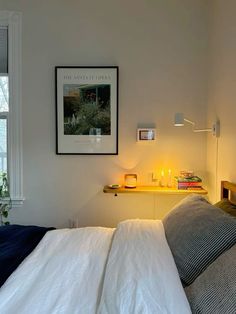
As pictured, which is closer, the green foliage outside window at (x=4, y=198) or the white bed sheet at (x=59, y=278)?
the white bed sheet at (x=59, y=278)

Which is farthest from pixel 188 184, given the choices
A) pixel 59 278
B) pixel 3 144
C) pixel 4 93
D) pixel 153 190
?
pixel 4 93

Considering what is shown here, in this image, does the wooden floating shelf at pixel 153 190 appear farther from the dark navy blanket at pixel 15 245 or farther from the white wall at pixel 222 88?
the dark navy blanket at pixel 15 245

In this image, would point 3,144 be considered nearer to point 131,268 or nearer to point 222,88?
point 222,88

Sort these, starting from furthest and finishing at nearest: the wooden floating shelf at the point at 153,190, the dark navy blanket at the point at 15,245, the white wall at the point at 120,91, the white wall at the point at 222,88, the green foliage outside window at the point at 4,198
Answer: the green foliage outside window at the point at 4,198
the white wall at the point at 120,91
the wooden floating shelf at the point at 153,190
the white wall at the point at 222,88
the dark navy blanket at the point at 15,245

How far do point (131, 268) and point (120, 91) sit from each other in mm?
2042

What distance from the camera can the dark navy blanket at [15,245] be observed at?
160 cm

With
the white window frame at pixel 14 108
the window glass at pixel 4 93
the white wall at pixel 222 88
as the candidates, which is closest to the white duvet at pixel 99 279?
the white wall at pixel 222 88

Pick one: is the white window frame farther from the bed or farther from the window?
the bed

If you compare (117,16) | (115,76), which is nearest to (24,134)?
(115,76)

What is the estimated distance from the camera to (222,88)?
8.45 ft

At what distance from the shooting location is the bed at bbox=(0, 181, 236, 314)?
3.82ft

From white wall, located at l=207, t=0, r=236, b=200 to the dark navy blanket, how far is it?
1456mm

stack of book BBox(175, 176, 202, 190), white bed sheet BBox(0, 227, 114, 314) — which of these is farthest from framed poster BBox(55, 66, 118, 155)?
white bed sheet BBox(0, 227, 114, 314)

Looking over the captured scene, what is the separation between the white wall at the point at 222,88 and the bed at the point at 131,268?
1.37 ft
